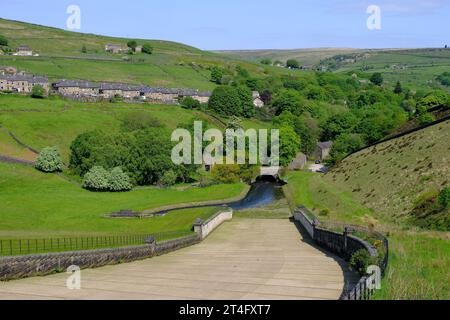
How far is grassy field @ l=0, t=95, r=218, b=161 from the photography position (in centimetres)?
10638

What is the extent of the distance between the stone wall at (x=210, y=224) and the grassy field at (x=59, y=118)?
56.5 metres

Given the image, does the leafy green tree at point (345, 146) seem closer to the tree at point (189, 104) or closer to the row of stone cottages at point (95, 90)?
the tree at point (189, 104)

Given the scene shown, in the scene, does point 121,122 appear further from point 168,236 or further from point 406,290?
point 406,290

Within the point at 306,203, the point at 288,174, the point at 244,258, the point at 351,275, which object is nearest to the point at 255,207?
the point at 306,203

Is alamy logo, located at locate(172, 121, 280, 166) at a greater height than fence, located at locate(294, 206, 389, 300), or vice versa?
fence, located at locate(294, 206, 389, 300)

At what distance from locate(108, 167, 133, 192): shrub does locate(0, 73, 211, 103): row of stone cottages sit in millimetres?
68790

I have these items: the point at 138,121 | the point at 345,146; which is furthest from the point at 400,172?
the point at 138,121

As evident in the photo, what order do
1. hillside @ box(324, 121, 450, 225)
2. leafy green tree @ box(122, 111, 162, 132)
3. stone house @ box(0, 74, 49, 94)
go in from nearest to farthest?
hillside @ box(324, 121, 450, 225), leafy green tree @ box(122, 111, 162, 132), stone house @ box(0, 74, 49, 94)

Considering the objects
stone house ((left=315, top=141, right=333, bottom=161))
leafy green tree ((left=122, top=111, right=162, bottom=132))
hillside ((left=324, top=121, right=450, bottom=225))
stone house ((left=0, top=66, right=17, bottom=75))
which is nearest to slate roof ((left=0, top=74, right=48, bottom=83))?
stone house ((left=0, top=66, right=17, bottom=75))

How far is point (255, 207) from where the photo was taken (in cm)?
7212

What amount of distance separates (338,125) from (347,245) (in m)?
119

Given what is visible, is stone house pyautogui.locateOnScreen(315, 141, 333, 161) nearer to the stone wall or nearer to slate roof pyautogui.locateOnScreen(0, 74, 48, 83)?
the stone wall

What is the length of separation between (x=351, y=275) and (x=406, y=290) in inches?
245

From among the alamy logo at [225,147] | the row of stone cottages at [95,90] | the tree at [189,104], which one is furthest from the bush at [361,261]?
the row of stone cottages at [95,90]
